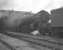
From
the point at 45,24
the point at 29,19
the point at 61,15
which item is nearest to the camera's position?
the point at 61,15

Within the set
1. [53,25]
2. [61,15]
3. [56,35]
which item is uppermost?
[61,15]

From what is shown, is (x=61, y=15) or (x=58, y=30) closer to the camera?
(x=61, y=15)

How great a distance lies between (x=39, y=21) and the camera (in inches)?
405

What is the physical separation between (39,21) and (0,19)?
5.14 m

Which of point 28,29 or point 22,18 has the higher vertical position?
point 22,18

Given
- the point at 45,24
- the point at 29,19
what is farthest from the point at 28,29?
the point at 45,24

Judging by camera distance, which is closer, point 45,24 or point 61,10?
point 61,10

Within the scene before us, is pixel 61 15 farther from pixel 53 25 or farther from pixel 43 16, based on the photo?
pixel 43 16

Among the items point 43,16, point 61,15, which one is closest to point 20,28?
point 43,16

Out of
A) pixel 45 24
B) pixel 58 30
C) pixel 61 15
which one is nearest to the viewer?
pixel 61 15

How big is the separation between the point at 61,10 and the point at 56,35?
1844mm

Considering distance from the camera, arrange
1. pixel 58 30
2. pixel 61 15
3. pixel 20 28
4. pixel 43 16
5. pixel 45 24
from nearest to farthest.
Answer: pixel 61 15
pixel 58 30
pixel 45 24
pixel 43 16
pixel 20 28

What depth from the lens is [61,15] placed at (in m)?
6.78

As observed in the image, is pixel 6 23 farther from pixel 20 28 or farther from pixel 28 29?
pixel 28 29
